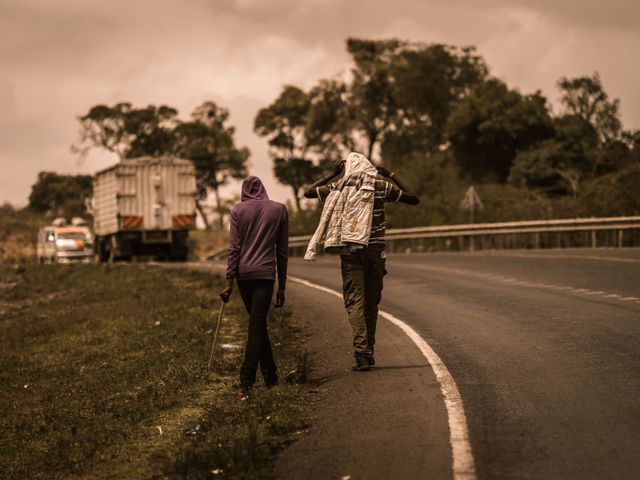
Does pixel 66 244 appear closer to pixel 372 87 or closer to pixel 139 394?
pixel 372 87

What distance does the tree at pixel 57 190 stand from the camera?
84.2 meters

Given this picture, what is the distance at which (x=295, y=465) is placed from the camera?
7.33 m

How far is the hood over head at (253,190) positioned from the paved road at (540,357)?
2.33 metres

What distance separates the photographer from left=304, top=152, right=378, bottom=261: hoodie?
1088 cm

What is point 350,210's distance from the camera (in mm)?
10930

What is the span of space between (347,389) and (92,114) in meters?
71.1

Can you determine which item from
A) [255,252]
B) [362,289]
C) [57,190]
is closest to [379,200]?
[362,289]

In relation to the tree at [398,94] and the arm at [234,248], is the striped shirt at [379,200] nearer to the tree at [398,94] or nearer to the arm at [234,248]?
the arm at [234,248]

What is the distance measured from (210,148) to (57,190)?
1298cm

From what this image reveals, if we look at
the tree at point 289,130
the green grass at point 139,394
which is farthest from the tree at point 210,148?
the green grass at point 139,394

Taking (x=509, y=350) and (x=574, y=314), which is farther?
(x=574, y=314)

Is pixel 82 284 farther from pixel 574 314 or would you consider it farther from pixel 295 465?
pixel 295 465

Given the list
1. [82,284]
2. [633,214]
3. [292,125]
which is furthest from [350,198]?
[292,125]

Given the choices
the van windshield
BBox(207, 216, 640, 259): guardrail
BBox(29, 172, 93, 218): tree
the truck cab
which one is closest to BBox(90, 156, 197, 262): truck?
the truck cab
